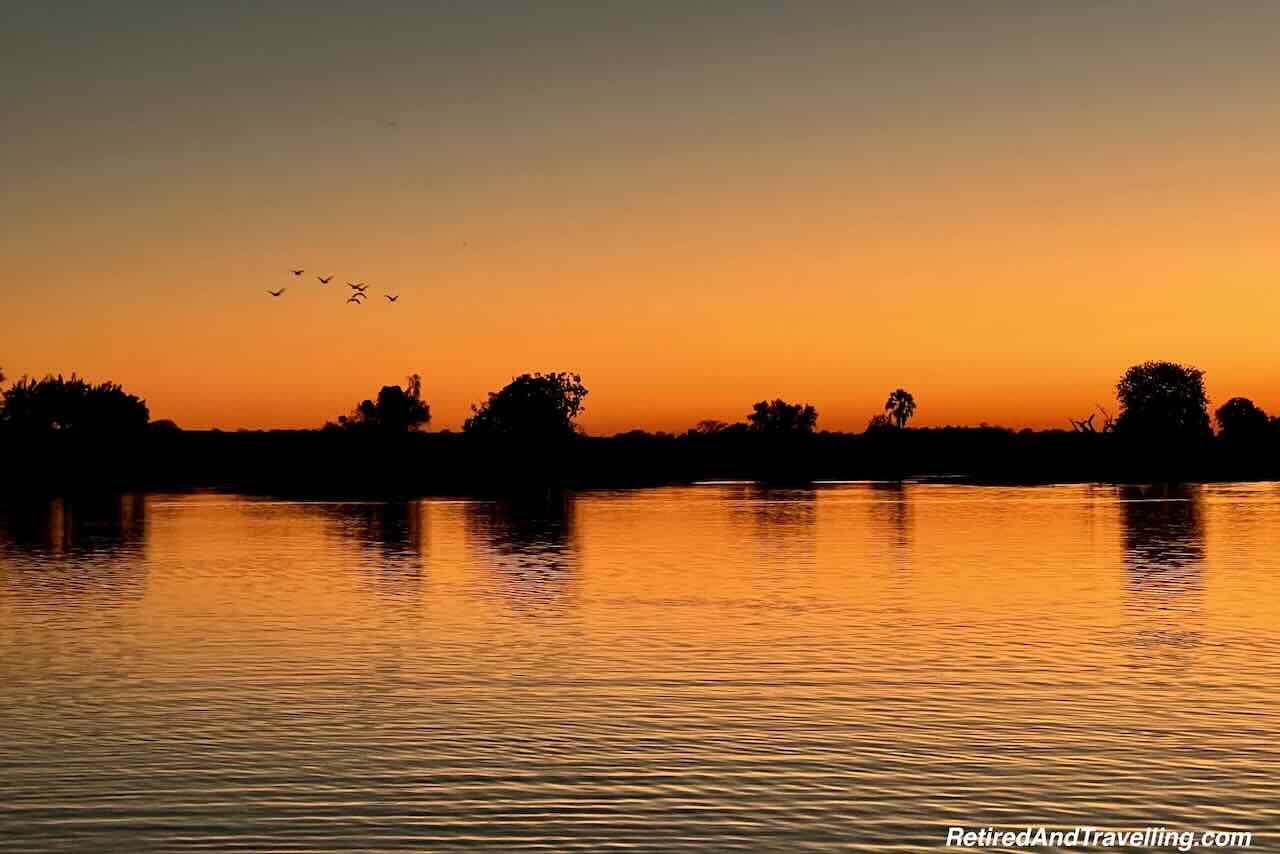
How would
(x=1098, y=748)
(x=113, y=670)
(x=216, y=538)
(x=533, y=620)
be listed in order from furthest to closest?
(x=216, y=538) → (x=533, y=620) → (x=113, y=670) → (x=1098, y=748)

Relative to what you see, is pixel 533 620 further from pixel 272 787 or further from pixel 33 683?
pixel 272 787

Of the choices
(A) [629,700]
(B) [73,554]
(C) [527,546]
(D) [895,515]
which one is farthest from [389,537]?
(A) [629,700]

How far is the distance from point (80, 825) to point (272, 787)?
2582mm

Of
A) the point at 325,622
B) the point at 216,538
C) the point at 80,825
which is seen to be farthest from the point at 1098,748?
the point at 216,538

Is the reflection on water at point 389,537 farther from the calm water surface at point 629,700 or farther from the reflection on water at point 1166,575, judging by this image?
the reflection on water at point 1166,575

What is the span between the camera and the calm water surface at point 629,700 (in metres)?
18.5

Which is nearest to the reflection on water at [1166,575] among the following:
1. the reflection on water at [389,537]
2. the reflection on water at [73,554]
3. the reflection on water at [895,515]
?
the reflection on water at [895,515]

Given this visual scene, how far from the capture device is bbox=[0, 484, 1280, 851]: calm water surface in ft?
60.7

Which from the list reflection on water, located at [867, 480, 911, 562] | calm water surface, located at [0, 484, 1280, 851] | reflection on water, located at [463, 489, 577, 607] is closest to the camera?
calm water surface, located at [0, 484, 1280, 851]

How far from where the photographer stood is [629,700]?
26.7 metres

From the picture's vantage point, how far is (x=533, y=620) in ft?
129

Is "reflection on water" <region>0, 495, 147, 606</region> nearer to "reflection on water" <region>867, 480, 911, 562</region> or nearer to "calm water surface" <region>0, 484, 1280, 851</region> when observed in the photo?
"calm water surface" <region>0, 484, 1280, 851</region>

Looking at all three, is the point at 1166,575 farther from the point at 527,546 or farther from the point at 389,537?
the point at 389,537

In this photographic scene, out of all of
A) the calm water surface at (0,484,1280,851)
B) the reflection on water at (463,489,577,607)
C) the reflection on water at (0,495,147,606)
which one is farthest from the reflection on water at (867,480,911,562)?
the reflection on water at (0,495,147,606)
